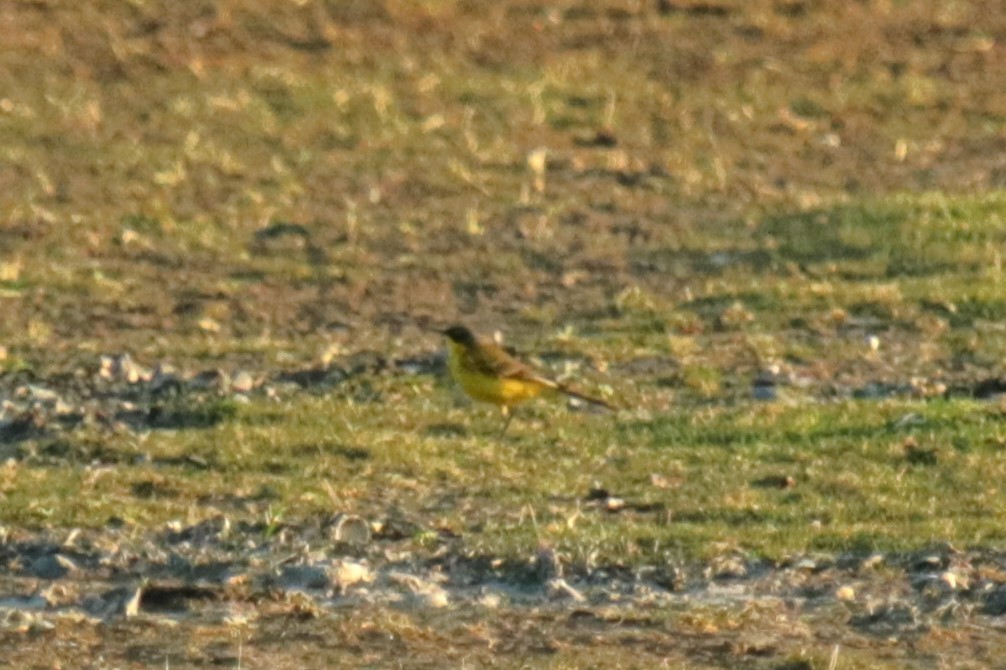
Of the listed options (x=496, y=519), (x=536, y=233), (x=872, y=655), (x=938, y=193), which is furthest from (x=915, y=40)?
(x=872, y=655)

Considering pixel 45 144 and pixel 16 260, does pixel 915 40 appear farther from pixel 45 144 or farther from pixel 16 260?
pixel 16 260

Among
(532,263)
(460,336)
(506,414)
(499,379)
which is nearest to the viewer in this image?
(499,379)

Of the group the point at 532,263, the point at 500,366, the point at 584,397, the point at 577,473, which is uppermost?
the point at 532,263

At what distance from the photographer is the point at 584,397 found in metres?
11.2

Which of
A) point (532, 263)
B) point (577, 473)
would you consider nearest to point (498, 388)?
point (577, 473)

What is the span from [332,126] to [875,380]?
6903mm

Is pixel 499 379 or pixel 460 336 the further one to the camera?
pixel 460 336

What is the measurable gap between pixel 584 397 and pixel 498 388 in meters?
0.44

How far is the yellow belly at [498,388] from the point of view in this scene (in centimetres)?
1093

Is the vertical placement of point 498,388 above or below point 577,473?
above

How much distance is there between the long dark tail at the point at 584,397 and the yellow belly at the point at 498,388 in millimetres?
101

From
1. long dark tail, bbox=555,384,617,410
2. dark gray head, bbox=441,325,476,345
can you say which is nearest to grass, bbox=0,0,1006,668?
long dark tail, bbox=555,384,617,410

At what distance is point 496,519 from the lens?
9445 mm

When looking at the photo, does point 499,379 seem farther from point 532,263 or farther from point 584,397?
point 532,263
